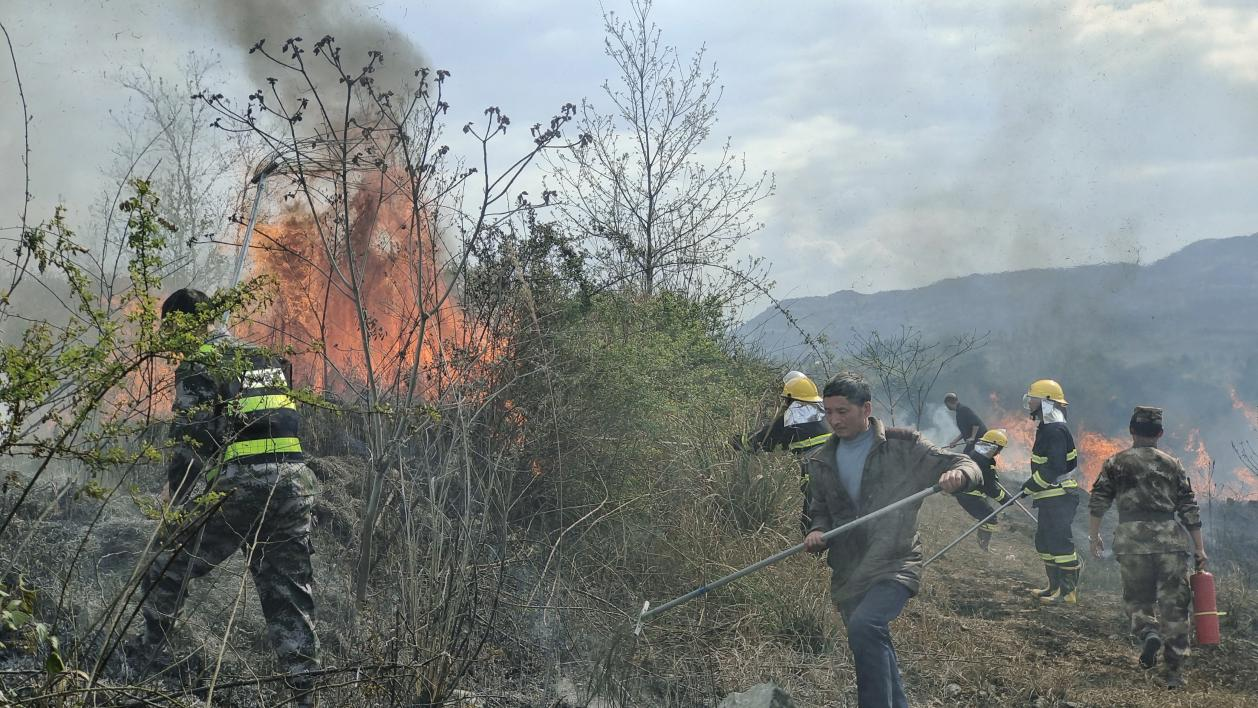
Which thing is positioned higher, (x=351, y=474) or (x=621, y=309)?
(x=621, y=309)

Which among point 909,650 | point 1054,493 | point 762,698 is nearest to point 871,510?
point 762,698

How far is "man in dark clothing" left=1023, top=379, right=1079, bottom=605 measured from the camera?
31.1 ft

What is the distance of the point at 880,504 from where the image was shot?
500 cm

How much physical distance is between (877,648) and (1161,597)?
366 cm

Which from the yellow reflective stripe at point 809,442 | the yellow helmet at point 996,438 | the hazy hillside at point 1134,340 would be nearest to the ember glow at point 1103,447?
the hazy hillside at point 1134,340

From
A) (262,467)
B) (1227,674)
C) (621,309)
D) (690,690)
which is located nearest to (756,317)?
(621,309)

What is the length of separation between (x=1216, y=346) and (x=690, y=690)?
35593 mm

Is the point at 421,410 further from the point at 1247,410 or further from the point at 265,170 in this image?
the point at 1247,410

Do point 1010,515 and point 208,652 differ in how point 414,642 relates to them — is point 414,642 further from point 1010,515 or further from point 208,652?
point 1010,515

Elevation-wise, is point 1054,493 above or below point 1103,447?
above

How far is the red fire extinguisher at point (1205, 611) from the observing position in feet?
21.5

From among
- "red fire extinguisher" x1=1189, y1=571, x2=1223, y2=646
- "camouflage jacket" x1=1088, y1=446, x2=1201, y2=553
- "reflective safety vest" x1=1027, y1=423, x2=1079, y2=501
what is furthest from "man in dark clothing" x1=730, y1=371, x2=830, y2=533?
"reflective safety vest" x1=1027, y1=423, x2=1079, y2=501

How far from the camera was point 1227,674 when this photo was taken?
6883 millimetres

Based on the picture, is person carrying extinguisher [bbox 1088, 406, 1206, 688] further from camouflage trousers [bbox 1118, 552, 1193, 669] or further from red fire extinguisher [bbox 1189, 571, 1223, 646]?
red fire extinguisher [bbox 1189, 571, 1223, 646]
